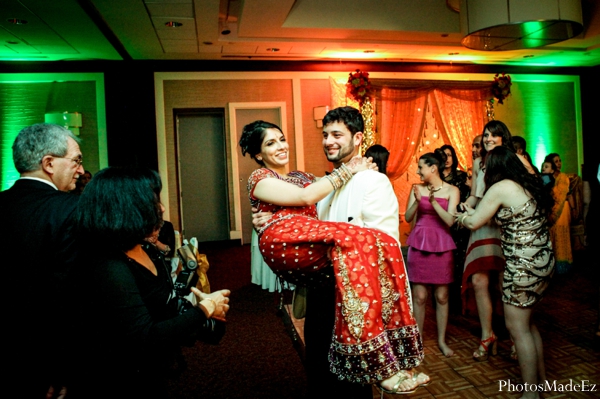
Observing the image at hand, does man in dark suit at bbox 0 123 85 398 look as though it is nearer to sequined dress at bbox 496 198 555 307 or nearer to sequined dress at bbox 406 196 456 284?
sequined dress at bbox 496 198 555 307

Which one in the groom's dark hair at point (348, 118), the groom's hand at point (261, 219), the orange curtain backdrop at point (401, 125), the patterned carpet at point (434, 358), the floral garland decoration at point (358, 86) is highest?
the floral garland decoration at point (358, 86)

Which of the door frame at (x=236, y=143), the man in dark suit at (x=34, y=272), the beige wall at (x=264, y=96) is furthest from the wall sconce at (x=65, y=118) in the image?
the man in dark suit at (x=34, y=272)

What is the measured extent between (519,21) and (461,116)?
4.53 metres

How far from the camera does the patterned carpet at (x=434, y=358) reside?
2797mm

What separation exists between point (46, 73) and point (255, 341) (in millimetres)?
6134

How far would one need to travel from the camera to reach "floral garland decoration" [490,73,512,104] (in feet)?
27.2

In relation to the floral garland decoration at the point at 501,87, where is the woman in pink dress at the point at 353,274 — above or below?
below

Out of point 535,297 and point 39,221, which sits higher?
point 39,221

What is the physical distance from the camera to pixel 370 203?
1.63 meters

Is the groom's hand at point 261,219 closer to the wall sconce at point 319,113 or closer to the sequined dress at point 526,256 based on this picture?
the sequined dress at point 526,256

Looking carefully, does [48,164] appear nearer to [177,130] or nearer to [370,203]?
[370,203]

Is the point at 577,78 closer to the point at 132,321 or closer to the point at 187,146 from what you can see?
the point at 187,146

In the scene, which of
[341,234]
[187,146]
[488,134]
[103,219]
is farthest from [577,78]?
[103,219]

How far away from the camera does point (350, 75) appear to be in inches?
302
